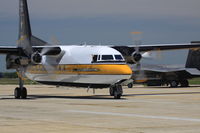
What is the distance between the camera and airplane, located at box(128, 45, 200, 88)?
55.4 metres

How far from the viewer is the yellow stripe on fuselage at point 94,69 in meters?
28.0

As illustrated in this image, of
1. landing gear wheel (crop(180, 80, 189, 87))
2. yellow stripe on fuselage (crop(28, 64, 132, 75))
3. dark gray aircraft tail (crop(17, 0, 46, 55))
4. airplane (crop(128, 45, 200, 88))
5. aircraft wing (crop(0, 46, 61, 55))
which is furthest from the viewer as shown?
landing gear wheel (crop(180, 80, 189, 87))

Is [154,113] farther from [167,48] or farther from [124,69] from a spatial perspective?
[167,48]

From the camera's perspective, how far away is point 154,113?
19078mm

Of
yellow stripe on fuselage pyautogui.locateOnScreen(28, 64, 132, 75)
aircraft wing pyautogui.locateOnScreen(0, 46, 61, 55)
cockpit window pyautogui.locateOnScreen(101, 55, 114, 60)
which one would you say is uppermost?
aircraft wing pyautogui.locateOnScreen(0, 46, 61, 55)

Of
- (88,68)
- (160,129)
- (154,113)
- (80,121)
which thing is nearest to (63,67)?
(88,68)

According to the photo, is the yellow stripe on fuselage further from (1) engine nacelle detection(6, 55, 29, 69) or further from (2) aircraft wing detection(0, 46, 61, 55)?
(1) engine nacelle detection(6, 55, 29, 69)

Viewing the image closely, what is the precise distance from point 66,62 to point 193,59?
95.8 feet

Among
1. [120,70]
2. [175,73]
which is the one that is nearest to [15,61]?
[120,70]

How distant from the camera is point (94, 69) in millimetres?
29047

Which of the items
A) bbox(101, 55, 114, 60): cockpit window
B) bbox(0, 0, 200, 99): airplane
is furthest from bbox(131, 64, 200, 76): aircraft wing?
bbox(101, 55, 114, 60): cockpit window

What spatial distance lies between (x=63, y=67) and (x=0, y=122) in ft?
51.7

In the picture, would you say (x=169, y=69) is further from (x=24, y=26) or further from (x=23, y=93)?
(x=23, y=93)

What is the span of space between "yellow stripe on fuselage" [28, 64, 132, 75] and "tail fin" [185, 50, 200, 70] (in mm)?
28398
